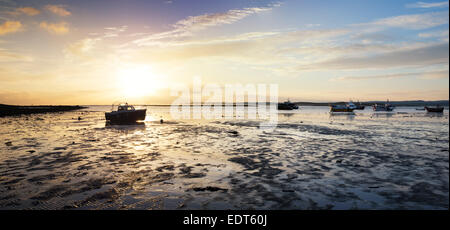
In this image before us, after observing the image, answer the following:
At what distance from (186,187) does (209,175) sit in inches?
64.3

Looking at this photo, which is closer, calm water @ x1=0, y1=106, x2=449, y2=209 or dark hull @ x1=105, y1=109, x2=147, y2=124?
calm water @ x1=0, y1=106, x2=449, y2=209

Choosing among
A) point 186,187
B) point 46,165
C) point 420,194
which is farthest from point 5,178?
point 420,194

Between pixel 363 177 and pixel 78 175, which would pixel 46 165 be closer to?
pixel 78 175

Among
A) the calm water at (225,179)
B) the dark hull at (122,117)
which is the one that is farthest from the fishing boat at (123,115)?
the calm water at (225,179)

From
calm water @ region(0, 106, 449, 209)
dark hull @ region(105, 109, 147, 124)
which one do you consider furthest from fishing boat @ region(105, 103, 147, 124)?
calm water @ region(0, 106, 449, 209)

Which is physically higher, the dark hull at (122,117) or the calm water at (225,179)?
the dark hull at (122,117)

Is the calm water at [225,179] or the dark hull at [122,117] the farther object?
the dark hull at [122,117]

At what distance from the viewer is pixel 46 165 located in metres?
11.1

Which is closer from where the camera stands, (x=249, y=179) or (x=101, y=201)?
(x=101, y=201)

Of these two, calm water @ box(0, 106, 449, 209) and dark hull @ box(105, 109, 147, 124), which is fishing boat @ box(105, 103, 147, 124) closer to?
dark hull @ box(105, 109, 147, 124)

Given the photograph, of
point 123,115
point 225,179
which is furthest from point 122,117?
point 225,179

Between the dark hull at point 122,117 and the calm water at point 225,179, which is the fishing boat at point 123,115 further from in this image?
the calm water at point 225,179

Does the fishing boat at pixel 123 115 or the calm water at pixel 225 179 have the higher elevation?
the fishing boat at pixel 123 115

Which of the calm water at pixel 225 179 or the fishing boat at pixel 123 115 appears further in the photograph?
the fishing boat at pixel 123 115
